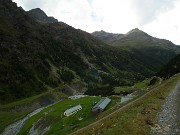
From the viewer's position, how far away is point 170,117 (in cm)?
3678

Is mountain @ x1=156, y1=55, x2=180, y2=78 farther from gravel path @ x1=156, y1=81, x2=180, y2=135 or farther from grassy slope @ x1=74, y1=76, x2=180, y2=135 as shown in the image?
grassy slope @ x1=74, y1=76, x2=180, y2=135

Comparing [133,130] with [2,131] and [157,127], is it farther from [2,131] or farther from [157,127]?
[2,131]

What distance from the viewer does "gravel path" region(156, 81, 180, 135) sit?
31.5 meters

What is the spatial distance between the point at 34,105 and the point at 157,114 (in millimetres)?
156306

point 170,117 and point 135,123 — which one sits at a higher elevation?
point 135,123

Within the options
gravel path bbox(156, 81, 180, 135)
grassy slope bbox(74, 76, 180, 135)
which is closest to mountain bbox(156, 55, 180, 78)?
gravel path bbox(156, 81, 180, 135)

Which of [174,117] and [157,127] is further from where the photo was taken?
[174,117]

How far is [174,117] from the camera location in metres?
36.6

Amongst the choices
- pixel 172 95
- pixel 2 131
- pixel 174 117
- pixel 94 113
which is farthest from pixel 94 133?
pixel 2 131

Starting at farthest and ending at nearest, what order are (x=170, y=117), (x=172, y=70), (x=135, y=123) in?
(x=172, y=70) < (x=170, y=117) < (x=135, y=123)

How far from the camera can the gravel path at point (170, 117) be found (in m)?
31.5

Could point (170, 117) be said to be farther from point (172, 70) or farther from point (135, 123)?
point (172, 70)

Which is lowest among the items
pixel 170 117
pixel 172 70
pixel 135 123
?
pixel 170 117

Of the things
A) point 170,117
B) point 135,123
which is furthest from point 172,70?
point 135,123
